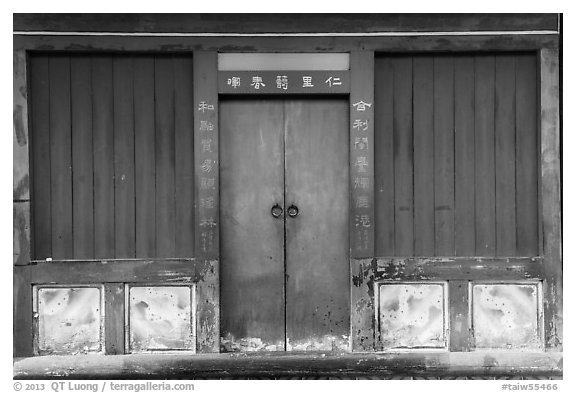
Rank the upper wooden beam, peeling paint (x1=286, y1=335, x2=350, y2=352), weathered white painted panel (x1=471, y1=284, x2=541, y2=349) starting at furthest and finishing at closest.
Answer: peeling paint (x1=286, y1=335, x2=350, y2=352)
weathered white painted panel (x1=471, y1=284, x2=541, y2=349)
the upper wooden beam

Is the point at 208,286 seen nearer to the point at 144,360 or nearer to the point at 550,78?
the point at 144,360

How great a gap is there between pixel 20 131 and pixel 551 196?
14.3ft

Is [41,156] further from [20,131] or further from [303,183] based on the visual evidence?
[303,183]

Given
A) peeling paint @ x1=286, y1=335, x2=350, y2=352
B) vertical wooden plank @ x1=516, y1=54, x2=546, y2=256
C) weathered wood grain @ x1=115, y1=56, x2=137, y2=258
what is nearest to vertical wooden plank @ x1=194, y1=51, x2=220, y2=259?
weathered wood grain @ x1=115, y1=56, x2=137, y2=258

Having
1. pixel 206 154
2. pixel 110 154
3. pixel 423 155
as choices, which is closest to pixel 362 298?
pixel 423 155

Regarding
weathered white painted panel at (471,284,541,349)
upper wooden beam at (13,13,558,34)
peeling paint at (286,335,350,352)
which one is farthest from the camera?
peeling paint at (286,335,350,352)

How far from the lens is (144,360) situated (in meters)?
5.50

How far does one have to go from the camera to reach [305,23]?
18.0ft

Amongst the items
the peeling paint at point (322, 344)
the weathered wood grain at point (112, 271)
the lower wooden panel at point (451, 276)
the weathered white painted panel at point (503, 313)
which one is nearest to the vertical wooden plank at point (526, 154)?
the lower wooden panel at point (451, 276)

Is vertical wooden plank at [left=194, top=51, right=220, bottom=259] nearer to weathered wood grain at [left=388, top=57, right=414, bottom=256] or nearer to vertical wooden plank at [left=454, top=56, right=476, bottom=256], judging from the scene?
weathered wood grain at [left=388, top=57, right=414, bottom=256]

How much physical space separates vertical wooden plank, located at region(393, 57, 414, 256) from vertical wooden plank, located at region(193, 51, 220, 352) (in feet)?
4.86

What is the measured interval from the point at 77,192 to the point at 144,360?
148cm

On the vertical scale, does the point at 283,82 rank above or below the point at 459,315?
above

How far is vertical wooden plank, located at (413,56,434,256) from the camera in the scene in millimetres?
5609
